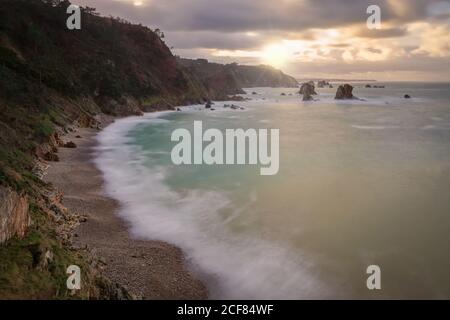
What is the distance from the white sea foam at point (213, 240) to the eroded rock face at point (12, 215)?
16.0ft

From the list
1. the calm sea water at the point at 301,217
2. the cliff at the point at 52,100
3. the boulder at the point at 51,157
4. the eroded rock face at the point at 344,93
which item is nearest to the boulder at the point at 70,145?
the cliff at the point at 52,100

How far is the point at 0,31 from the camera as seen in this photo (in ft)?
146

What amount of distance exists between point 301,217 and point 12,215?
37.7 feet

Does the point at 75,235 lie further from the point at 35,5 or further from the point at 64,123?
the point at 35,5
